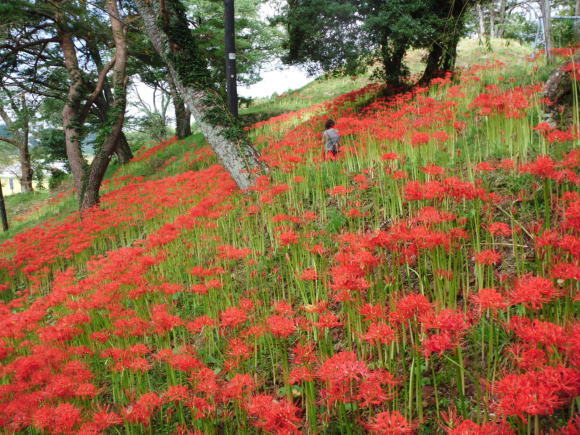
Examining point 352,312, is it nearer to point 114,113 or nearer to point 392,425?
point 392,425

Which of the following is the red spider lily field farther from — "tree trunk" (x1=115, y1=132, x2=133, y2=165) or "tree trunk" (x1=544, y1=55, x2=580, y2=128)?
"tree trunk" (x1=115, y1=132, x2=133, y2=165)

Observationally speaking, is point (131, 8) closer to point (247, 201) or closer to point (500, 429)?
point (247, 201)

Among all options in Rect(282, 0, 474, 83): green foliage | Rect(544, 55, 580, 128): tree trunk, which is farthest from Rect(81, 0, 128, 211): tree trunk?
Rect(544, 55, 580, 128): tree trunk

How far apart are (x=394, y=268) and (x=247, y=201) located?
3998 mm

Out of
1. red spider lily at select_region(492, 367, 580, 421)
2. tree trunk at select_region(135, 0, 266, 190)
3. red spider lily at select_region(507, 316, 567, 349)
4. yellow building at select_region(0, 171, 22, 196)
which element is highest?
yellow building at select_region(0, 171, 22, 196)

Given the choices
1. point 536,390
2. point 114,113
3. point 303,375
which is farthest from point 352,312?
point 114,113

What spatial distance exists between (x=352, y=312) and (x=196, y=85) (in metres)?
6.14

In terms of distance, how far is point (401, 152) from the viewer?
5.38m

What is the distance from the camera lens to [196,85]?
279 inches

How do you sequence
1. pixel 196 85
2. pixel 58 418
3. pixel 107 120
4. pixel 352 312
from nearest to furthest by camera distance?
pixel 58 418, pixel 352 312, pixel 196 85, pixel 107 120

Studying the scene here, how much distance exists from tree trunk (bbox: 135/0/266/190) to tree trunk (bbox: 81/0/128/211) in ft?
11.3

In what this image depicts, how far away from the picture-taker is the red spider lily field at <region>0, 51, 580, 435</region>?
162cm

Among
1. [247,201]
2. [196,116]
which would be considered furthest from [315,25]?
[247,201]

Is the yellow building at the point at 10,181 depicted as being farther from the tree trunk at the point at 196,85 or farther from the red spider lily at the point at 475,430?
the red spider lily at the point at 475,430
